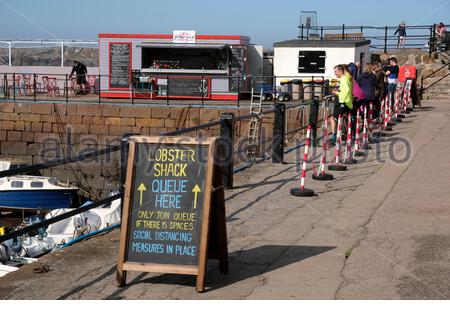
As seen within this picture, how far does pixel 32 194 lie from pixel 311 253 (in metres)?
16.1

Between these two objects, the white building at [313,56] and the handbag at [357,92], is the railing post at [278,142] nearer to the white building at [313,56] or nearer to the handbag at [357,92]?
the handbag at [357,92]

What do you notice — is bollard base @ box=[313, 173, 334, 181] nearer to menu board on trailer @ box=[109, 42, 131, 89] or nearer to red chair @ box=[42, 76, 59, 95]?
menu board on trailer @ box=[109, 42, 131, 89]

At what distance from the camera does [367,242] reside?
703 cm

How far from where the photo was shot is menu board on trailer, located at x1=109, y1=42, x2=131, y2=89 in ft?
99.8

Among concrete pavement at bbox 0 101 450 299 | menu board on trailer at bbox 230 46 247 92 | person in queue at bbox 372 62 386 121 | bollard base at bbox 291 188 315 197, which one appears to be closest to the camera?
concrete pavement at bbox 0 101 450 299

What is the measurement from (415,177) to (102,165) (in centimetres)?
1691

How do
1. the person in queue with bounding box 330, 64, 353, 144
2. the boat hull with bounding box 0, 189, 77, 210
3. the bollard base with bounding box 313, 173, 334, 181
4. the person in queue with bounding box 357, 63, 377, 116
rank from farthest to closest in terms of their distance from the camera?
the boat hull with bounding box 0, 189, 77, 210 < the person in queue with bounding box 357, 63, 377, 116 < the person in queue with bounding box 330, 64, 353, 144 < the bollard base with bounding box 313, 173, 334, 181

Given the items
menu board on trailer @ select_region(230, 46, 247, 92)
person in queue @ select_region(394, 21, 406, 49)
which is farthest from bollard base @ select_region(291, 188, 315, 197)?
person in queue @ select_region(394, 21, 406, 49)

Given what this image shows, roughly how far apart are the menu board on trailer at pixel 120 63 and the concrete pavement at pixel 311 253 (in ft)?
66.8

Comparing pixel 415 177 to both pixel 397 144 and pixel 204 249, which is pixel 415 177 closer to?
pixel 397 144

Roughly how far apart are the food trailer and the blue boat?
26.4 feet

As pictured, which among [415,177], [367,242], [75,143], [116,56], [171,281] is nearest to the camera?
[171,281]

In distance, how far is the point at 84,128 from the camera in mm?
27656

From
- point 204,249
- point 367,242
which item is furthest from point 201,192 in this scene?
point 367,242
